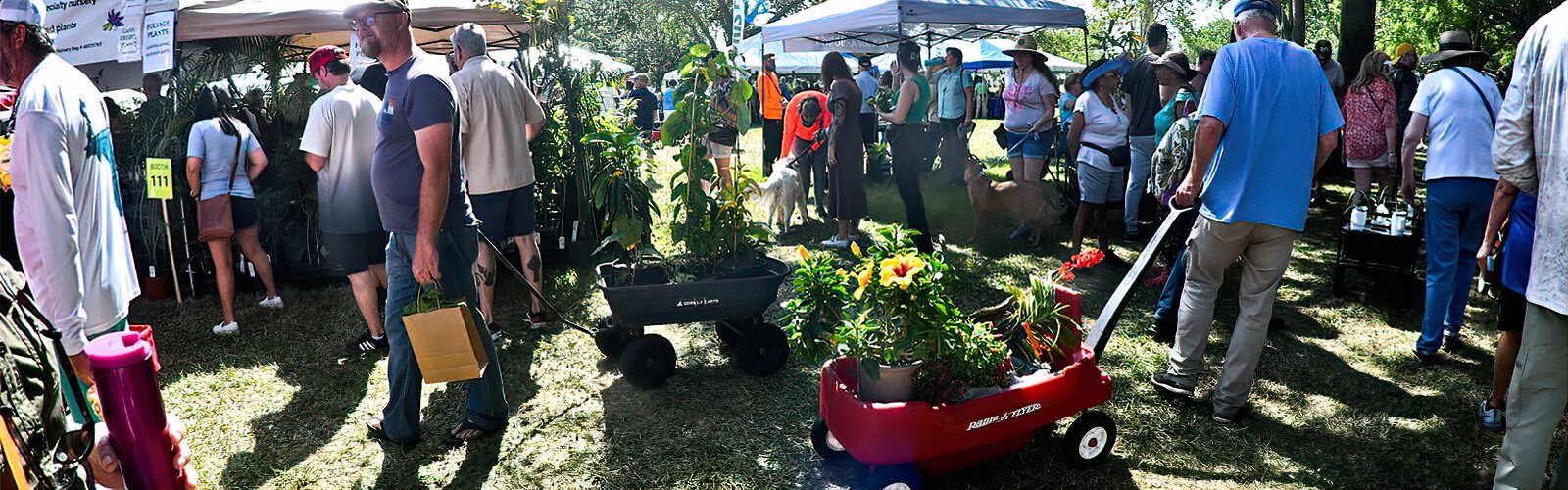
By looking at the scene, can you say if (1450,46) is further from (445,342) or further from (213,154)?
(213,154)

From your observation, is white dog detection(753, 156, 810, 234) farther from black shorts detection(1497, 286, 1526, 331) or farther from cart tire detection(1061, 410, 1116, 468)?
black shorts detection(1497, 286, 1526, 331)

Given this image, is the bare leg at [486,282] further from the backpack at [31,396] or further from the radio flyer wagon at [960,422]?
the backpack at [31,396]

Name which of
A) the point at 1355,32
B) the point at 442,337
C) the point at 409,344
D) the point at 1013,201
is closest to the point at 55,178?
the point at 442,337

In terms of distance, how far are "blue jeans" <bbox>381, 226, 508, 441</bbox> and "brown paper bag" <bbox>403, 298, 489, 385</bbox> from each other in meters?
0.17

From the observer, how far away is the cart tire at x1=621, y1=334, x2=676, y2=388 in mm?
4584

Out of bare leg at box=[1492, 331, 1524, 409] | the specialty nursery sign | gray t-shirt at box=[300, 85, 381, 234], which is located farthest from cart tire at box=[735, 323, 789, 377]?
the specialty nursery sign

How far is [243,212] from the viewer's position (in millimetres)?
6070

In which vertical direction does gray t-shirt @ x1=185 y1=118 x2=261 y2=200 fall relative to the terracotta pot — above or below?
above

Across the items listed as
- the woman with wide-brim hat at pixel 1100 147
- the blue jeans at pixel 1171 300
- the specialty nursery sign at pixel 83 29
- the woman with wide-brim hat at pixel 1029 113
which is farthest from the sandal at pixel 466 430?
the specialty nursery sign at pixel 83 29

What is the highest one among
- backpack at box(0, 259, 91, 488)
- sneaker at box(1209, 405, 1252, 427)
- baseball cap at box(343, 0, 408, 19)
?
baseball cap at box(343, 0, 408, 19)

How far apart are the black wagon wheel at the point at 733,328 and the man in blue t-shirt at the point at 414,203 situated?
3.99ft

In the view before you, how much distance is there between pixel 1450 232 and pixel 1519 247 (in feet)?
4.72

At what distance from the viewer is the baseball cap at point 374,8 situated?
11.6ft

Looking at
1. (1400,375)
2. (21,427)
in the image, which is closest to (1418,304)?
(1400,375)
